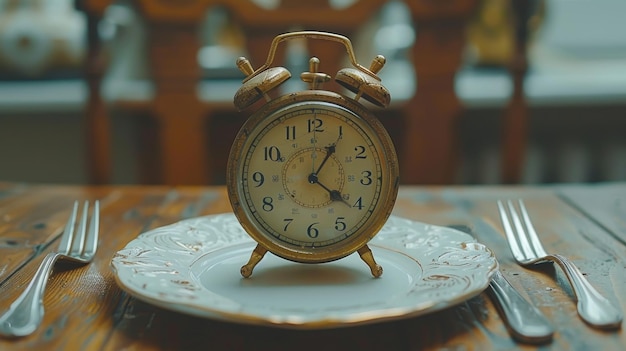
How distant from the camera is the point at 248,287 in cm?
73

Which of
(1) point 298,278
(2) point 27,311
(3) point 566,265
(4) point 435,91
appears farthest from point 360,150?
(4) point 435,91

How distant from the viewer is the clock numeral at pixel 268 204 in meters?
0.79

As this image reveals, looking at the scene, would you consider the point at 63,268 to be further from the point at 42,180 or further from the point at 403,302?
the point at 42,180

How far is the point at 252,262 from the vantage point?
0.77 meters

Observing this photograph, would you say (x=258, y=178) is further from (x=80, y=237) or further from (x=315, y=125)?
(x=80, y=237)

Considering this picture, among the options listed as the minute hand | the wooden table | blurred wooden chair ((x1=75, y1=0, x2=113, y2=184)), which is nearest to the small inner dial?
the minute hand

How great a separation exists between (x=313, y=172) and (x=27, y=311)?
0.31m

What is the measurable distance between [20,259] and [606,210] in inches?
33.3

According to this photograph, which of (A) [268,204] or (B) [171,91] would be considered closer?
(A) [268,204]

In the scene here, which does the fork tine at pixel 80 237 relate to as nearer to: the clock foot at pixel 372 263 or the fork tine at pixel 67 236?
the fork tine at pixel 67 236

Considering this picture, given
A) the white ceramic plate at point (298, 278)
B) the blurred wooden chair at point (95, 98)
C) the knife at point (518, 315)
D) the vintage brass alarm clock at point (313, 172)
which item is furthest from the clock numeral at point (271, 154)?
the blurred wooden chair at point (95, 98)

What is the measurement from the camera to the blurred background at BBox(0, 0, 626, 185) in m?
1.76

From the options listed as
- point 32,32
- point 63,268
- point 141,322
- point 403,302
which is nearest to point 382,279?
point 403,302

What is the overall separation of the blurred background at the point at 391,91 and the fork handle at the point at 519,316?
104cm
